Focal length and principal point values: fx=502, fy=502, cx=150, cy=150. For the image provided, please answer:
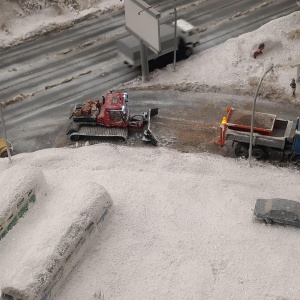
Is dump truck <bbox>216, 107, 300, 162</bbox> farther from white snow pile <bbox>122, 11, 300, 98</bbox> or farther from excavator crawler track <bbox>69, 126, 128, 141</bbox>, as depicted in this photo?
excavator crawler track <bbox>69, 126, 128, 141</bbox>

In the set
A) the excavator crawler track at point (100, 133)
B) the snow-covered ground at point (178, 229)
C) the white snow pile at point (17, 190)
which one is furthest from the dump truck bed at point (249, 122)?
the white snow pile at point (17, 190)

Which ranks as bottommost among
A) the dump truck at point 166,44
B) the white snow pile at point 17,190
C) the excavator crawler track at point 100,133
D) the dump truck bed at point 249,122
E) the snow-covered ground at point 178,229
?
the snow-covered ground at point 178,229

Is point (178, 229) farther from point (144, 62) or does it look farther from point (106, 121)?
point (144, 62)

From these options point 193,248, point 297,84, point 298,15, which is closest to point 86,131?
point 193,248

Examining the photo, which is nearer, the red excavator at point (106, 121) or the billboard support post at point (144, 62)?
the red excavator at point (106, 121)

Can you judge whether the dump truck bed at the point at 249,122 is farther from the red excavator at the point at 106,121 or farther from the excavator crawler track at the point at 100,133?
the excavator crawler track at the point at 100,133

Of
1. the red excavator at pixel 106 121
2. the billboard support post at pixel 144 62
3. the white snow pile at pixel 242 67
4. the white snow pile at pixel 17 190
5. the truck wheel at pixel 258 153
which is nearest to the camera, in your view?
the white snow pile at pixel 17 190

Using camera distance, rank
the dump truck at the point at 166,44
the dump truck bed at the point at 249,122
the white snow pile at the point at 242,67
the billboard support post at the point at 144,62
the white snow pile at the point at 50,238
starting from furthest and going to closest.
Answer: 1. the dump truck at the point at 166,44
2. the white snow pile at the point at 242,67
3. the billboard support post at the point at 144,62
4. the dump truck bed at the point at 249,122
5. the white snow pile at the point at 50,238

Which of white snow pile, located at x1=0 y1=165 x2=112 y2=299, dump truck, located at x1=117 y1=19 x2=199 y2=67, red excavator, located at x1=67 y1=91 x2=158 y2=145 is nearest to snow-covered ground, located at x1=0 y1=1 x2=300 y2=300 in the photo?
white snow pile, located at x1=0 y1=165 x2=112 y2=299
